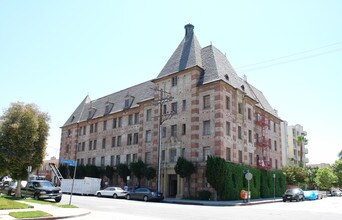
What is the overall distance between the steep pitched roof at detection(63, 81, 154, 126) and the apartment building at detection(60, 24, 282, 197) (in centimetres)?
23

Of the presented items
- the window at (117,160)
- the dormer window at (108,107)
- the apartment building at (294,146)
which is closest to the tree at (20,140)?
the window at (117,160)

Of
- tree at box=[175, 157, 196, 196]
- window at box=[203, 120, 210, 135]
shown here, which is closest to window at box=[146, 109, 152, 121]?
window at box=[203, 120, 210, 135]

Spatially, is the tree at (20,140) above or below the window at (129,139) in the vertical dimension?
below

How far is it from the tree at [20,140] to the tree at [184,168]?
14.5 m

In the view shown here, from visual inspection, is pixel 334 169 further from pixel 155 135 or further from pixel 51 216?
pixel 51 216

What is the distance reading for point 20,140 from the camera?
2773 cm

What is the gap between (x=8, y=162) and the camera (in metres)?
27.5

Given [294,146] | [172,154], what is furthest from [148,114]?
[294,146]

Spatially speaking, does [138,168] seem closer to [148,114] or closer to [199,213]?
[148,114]

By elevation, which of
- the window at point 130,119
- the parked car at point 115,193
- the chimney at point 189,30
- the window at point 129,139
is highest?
the chimney at point 189,30

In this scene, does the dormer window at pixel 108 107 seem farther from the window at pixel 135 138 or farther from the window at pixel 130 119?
the window at pixel 135 138

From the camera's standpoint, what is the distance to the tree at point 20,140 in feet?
90.3

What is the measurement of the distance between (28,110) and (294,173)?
45199mm

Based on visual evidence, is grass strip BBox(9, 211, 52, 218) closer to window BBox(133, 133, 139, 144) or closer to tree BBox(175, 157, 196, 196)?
tree BBox(175, 157, 196, 196)
